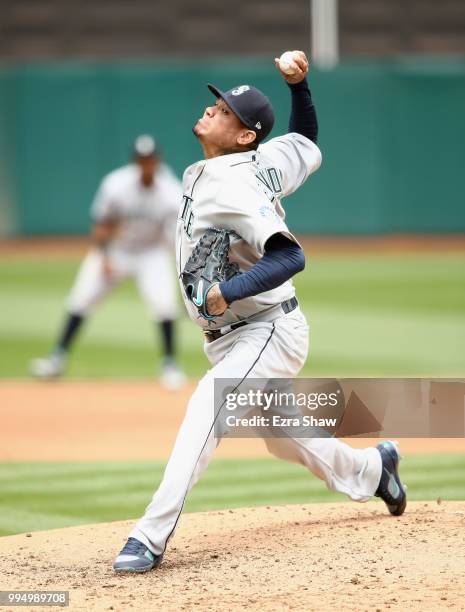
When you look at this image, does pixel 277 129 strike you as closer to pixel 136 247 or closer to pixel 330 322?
pixel 330 322

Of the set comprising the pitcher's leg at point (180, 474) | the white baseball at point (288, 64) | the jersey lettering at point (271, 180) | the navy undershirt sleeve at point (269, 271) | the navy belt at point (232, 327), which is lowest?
the pitcher's leg at point (180, 474)

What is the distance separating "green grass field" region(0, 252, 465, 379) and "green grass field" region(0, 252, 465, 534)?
1 cm

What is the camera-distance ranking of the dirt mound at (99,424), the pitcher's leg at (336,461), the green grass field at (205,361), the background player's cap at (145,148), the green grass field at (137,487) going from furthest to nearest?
the background player's cap at (145,148) → the dirt mound at (99,424) → the green grass field at (205,361) → the green grass field at (137,487) → the pitcher's leg at (336,461)

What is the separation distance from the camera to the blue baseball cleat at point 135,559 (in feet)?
14.5

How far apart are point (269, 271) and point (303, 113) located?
939mm

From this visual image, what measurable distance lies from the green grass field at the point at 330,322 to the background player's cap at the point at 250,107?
5.84m

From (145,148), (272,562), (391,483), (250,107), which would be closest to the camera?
(272,562)

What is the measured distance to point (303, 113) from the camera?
5.07m

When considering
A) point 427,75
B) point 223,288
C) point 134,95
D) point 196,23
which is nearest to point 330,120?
point 427,75

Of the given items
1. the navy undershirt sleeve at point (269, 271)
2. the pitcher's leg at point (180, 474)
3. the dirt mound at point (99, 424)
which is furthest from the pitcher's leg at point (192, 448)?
the dirt mound at point (99, 424)

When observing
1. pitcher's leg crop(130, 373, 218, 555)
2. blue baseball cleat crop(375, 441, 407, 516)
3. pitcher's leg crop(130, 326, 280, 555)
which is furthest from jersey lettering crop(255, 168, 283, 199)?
blue baseball cleat crop(375, 441, 407, 516)

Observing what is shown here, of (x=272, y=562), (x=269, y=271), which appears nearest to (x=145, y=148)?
(x=269, y=271)

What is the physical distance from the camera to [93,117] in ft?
70.0

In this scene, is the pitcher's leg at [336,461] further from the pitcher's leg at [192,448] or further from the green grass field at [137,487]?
the green grass field at [137,487]
